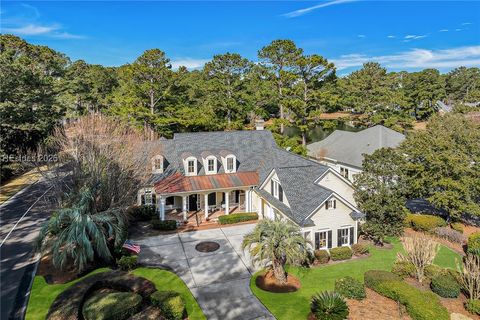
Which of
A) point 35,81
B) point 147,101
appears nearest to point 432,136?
point 147,101

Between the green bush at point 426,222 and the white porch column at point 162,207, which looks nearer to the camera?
the green bush at point 426,222

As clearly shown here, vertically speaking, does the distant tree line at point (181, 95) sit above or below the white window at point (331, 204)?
above

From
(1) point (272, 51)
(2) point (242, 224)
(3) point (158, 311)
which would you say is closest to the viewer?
(3) point (158, 311)

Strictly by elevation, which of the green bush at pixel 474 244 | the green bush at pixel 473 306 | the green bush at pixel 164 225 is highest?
the green bush at pixel 164 225

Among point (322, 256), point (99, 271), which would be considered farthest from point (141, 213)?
point (322, 256)

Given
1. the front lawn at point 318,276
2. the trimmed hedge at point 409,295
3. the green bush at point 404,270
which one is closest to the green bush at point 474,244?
the front lawn at point 318,276

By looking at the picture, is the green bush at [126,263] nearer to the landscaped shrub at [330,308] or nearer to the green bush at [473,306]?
the landscaped shrub at [330,308]

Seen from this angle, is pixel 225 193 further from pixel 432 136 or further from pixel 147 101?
pixel 147 101
